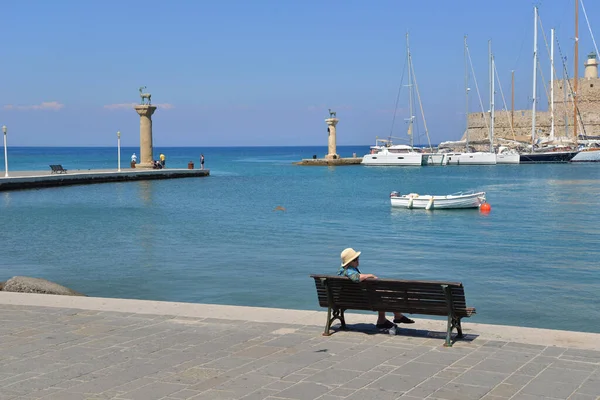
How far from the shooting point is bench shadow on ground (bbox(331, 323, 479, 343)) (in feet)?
26.1

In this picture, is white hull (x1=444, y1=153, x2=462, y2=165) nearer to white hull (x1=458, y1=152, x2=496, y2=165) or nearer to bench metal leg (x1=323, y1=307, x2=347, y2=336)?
white hull (x1=458, y1=152, x2=496, y2=165)

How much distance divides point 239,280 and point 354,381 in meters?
9.45

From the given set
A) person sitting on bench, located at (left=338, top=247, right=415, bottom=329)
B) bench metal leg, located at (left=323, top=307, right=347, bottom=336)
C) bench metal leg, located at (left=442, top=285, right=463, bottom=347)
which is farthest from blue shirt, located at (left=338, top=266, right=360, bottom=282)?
bench metal leg, located at (left=442, top=285, right=463, bottom=347)

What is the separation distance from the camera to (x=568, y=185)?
51531 mm

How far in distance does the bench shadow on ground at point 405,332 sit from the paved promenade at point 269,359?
21mm

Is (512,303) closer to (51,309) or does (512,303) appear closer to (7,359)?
(51,309)

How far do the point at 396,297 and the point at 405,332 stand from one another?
53 centimetres

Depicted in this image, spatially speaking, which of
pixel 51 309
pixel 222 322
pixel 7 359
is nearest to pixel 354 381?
pixel 222 322

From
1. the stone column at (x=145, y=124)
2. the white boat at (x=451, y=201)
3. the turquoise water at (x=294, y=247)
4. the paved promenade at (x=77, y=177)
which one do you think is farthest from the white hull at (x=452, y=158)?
the white boat at (x=451, y=201)

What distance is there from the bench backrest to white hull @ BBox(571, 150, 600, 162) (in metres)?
82.6

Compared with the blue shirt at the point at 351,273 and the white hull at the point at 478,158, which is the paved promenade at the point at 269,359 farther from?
the white hull at the point at 478,158

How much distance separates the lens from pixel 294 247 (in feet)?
69.9

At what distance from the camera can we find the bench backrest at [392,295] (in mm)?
7680

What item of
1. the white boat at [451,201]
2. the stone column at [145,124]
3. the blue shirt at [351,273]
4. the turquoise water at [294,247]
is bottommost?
the turquoise water at [294,247]
